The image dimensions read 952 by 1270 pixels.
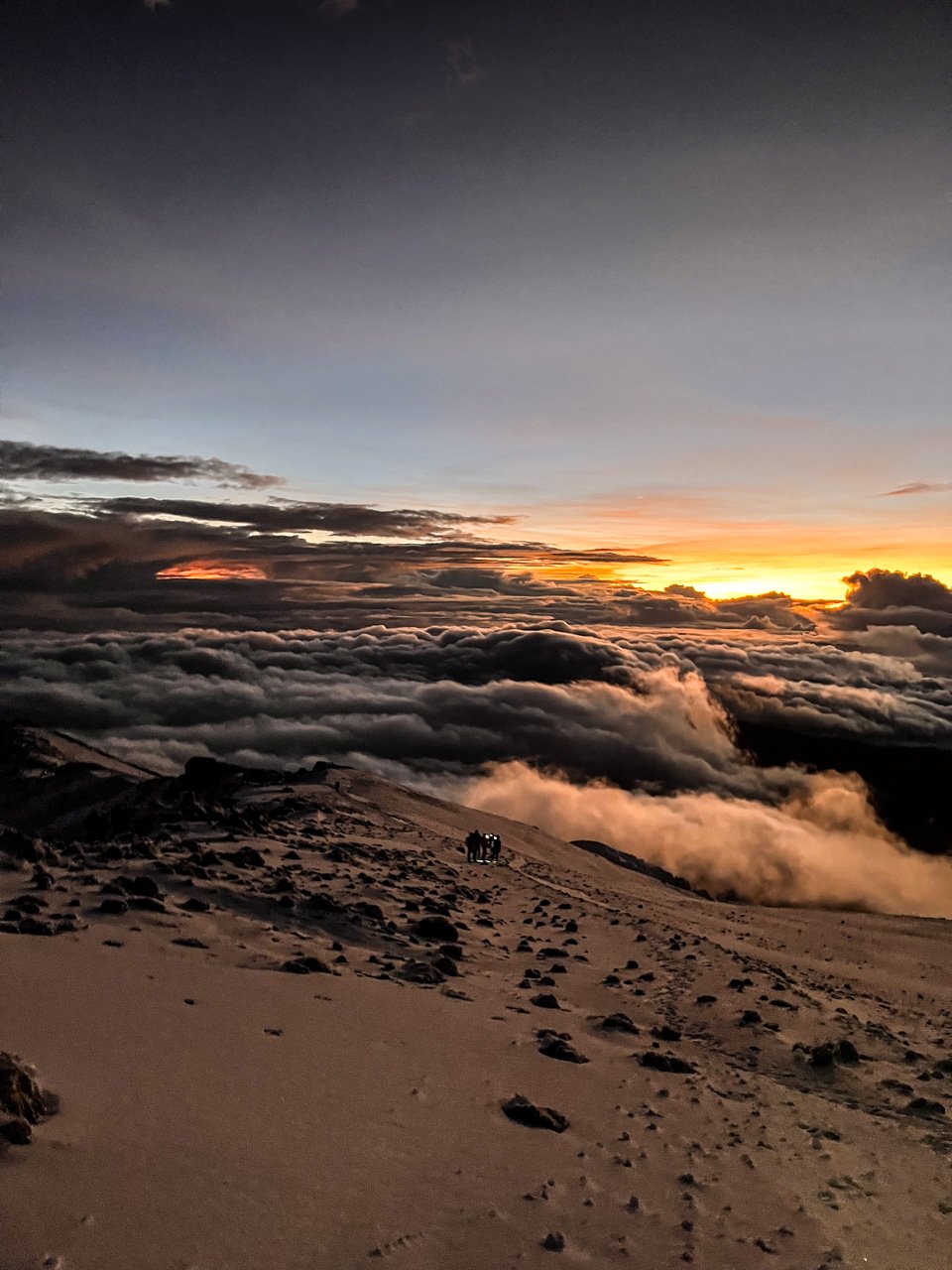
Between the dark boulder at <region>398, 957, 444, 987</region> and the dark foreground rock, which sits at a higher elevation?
the dark foreground rock

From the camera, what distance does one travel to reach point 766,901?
65562mm

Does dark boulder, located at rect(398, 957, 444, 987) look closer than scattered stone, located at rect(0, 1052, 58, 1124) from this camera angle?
No

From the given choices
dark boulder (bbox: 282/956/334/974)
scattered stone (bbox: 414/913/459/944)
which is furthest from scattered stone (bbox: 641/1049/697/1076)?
scattered stone (bbox: 414/913/459/944)

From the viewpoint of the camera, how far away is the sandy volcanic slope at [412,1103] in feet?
14.5

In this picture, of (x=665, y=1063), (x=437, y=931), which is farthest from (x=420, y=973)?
(x=665, y=1063)

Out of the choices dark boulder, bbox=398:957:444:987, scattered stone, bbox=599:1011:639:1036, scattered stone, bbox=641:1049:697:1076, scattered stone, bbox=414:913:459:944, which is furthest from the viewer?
scattered stone, bbox=414:913:459:944

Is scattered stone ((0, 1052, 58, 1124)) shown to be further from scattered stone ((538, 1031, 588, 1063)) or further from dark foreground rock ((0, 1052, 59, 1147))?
scattered stone ((538, 1031, 588, 1063))

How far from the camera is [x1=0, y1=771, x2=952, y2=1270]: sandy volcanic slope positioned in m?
4.42

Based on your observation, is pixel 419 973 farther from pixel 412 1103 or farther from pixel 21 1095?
pixel 21 1095

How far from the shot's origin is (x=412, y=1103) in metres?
6.21

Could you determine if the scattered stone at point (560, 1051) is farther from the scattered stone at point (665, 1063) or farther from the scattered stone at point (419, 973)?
the scattered stone at point (419, 973)

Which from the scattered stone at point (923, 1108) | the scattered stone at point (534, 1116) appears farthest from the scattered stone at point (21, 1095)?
the scattered stone at point (923, 1108)

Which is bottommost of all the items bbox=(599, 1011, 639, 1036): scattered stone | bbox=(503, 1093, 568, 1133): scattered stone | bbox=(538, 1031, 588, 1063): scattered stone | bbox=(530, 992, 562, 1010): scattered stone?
bbox=(530, 992, 562, 1010): scattered stone

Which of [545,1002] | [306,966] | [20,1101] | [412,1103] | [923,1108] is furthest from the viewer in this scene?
[545,1002]
